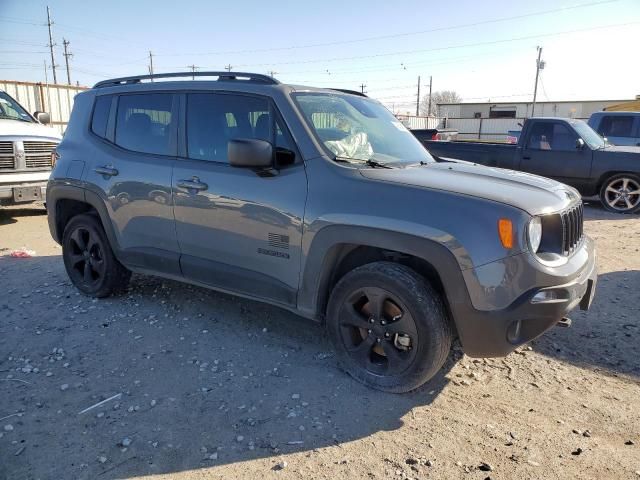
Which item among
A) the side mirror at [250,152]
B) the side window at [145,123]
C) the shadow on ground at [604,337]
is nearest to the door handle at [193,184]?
the side window at [145,123]

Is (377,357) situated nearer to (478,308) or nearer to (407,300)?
(407,300)

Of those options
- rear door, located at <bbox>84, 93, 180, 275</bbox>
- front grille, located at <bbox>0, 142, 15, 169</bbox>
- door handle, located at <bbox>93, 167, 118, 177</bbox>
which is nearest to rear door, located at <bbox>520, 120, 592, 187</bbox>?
rear door, located at <bbox>84, 93, 180, 275</bbox>

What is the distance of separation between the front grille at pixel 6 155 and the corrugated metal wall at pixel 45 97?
8.92 m

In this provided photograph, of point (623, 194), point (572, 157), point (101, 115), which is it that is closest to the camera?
point (101, 115)

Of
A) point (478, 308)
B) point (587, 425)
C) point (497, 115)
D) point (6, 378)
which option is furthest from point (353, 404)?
point (497, 115)

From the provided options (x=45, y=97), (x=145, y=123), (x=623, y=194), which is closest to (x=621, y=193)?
(x=623, y=194)

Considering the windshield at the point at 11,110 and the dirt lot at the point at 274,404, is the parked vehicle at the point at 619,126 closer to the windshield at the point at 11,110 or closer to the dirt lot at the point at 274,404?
the dirt lot at the point at 274,404

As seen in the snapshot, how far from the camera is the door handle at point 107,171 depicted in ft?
14.3

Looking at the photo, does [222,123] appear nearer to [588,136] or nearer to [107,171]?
[107,171]

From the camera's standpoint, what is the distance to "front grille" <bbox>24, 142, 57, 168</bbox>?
849 centimetres

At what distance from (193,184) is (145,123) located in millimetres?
956

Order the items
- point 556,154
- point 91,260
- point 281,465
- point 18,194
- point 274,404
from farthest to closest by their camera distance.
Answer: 1. point 556,154
2. point 18,194
3. point 91,260
4. point 274,404
5. point 281,465

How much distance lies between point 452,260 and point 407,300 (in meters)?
0.39

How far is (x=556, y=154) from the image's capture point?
9984 millimetres
